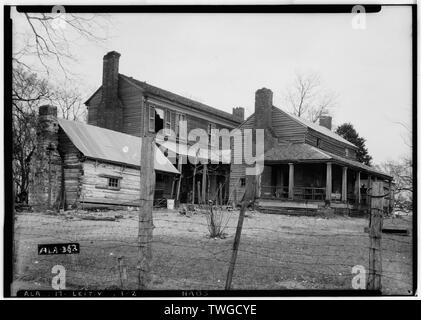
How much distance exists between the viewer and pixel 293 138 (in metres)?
17.5

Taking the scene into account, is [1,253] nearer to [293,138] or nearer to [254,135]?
[254,135]

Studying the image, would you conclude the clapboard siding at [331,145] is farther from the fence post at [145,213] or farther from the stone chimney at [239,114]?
the fence post at [145,213]

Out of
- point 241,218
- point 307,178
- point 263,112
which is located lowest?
point 241,218

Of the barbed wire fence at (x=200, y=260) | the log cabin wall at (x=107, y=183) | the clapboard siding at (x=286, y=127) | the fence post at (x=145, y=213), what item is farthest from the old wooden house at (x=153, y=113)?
the fence post at (x=145, y=213)

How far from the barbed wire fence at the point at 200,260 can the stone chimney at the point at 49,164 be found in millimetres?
1373

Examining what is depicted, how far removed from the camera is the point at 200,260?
719 centimetres

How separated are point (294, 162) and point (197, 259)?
440 inches

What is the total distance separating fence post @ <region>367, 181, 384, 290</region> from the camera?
4688mm

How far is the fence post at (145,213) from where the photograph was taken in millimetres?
4656

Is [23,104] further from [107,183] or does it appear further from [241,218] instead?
[107,183]

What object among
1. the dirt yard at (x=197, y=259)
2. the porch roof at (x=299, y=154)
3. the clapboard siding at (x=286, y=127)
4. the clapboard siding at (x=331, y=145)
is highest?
the clapboard siding at (x=286, y=127)

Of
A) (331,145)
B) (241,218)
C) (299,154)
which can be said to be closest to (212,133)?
(299,154)
